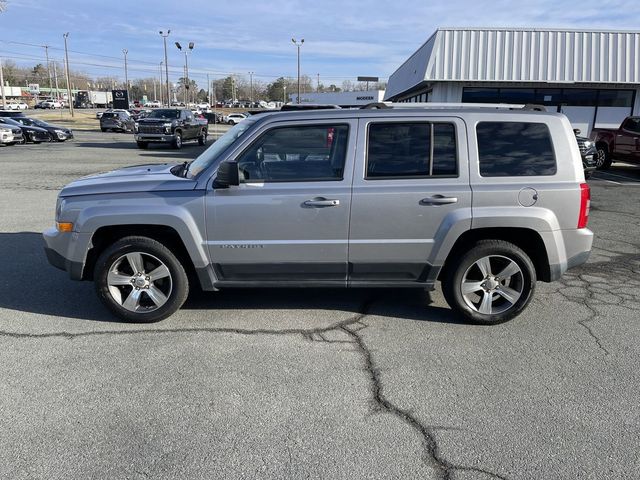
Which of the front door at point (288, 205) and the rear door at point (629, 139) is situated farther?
the rear door at point (629, 139)

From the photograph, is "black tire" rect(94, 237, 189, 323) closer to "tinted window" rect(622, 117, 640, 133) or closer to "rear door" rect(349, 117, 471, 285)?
"rear door" rect(349, 117, 471, 285)

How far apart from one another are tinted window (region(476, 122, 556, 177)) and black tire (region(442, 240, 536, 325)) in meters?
0.66

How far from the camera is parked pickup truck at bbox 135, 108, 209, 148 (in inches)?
934

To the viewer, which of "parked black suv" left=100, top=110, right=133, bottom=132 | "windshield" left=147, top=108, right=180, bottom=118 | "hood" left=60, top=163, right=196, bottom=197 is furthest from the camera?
"parked black suv" left=100, top=110, right=133, bottom=132

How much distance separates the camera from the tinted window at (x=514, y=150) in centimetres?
425

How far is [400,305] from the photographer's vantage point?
4.92 m

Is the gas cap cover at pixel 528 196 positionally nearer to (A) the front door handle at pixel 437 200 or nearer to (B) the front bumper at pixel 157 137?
(A) the front door handle at pixel 437 200

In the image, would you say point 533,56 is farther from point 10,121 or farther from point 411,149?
point 10,121

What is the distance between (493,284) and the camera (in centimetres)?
441

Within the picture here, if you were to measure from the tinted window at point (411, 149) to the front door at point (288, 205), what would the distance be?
229 millimetres

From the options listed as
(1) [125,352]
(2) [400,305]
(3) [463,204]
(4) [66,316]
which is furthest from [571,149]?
(4) [66,316]

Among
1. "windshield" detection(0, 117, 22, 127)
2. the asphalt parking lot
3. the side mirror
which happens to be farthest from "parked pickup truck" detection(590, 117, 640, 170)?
"windshield" detection(0, 117, 22, 127)

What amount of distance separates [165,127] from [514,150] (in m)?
21.9

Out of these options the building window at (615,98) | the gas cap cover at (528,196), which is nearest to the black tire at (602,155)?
the building window at (615,98)
